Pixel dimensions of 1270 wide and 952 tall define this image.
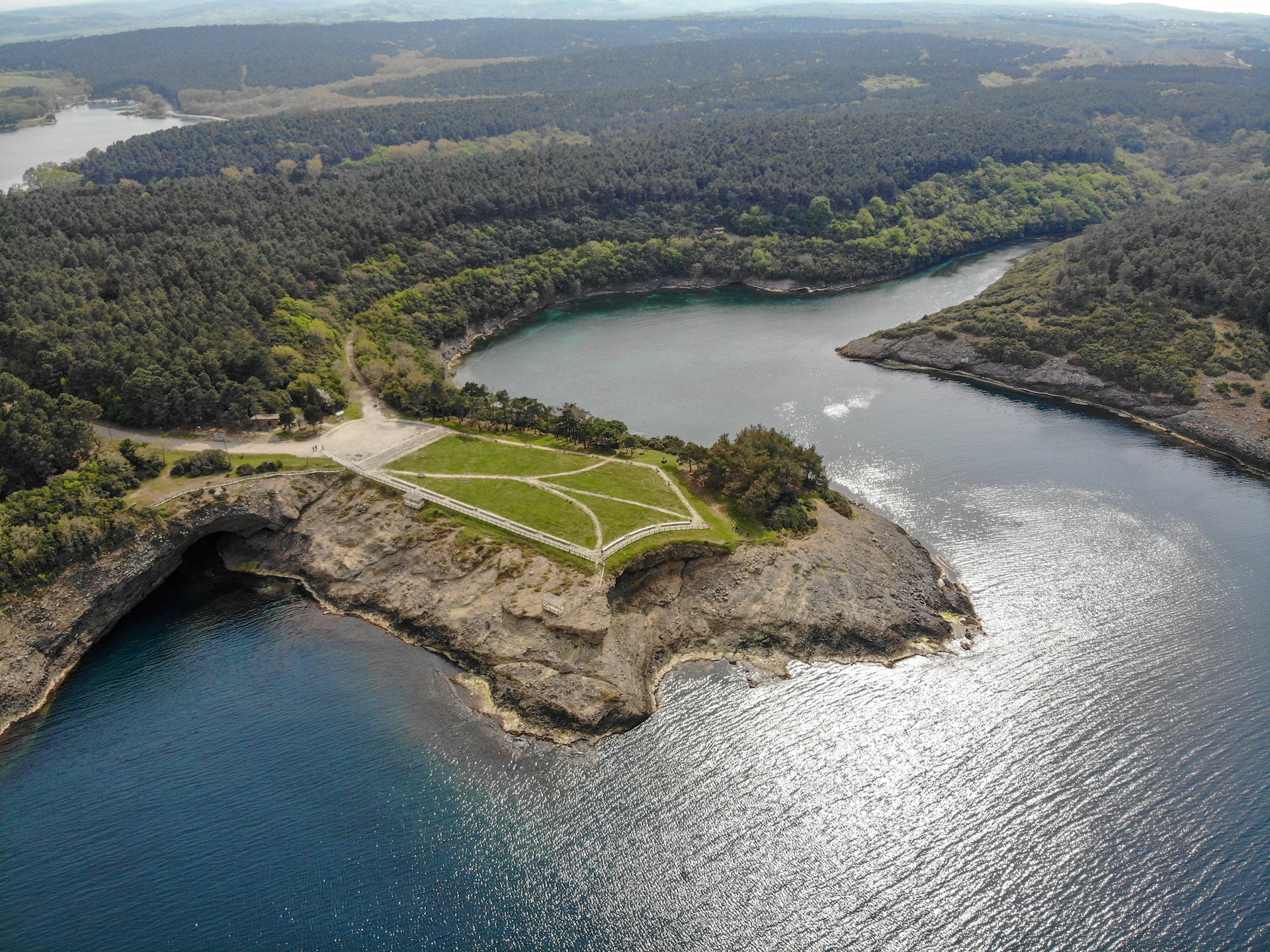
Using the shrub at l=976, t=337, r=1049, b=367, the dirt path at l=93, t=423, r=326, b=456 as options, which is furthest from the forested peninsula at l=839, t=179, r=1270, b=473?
the dirt path at l=93, t=423, r=326, b=456

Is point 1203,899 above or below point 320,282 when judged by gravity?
below

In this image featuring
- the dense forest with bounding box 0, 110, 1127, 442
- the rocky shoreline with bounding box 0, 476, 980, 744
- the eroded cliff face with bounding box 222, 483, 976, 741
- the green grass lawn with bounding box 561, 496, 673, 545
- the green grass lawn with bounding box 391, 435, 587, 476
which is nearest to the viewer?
the eroded cliff face with bounding box 222, 483, 976, 741

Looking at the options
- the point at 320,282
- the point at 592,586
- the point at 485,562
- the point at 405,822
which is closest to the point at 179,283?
the point at 320,282

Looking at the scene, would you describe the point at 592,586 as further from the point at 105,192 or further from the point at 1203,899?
the point at 105,192

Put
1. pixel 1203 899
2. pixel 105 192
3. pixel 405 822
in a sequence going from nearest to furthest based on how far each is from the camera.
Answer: pixel 1203 899 < pixel 405 822 < pixel 105 192

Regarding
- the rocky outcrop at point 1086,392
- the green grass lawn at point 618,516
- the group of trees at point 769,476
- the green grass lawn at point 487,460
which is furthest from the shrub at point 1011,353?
the green grass lawn at point 618,516

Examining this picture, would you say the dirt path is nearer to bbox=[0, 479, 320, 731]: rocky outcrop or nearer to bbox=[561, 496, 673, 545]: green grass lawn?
bbox=[0, 479, 320, 731]: rocky outcrop
